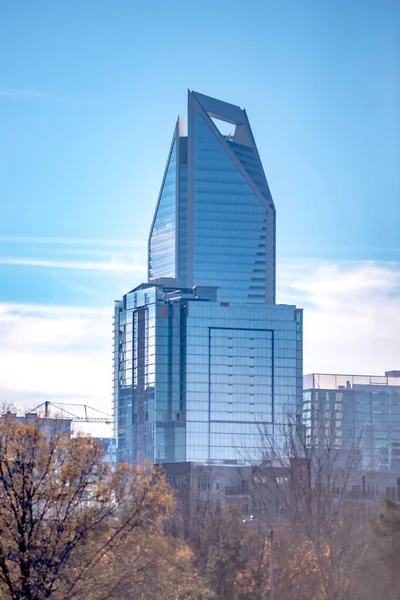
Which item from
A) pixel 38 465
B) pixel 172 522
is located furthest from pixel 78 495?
pixel 172 522

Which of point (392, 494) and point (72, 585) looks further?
point (392, 494)

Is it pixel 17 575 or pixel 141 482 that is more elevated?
pixel 141 482

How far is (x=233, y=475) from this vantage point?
15575cm

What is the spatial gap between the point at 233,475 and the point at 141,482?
103210mm

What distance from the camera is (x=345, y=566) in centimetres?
7750

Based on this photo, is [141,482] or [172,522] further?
[172,522]

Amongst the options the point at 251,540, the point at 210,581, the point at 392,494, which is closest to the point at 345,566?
the point at 251,540

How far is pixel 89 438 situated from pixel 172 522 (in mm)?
24850

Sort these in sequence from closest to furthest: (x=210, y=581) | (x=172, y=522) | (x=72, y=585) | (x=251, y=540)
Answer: (x=72, y=585)
(x=210, y=581)
(x=251, y=540)
(x=172, y=522)

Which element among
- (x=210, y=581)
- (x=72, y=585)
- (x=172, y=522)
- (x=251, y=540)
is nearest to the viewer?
(x=72, y=585)

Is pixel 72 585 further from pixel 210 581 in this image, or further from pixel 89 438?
pixel 210 581

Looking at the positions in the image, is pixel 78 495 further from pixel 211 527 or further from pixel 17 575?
pixel 211 527

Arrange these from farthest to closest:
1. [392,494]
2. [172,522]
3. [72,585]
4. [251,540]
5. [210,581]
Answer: [392,494] → [172,522] → [251,540] → [210,581] → [72,585]

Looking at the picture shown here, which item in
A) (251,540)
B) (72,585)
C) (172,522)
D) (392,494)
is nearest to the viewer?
(72,585)
